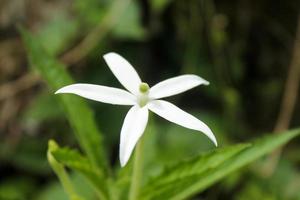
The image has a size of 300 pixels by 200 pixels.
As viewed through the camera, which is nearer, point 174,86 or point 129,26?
point 174,86

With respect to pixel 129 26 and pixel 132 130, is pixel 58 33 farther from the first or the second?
pixel 132 130

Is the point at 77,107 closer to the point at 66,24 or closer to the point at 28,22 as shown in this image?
the point at 66,24

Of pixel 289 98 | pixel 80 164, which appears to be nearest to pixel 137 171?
pixel 80 164

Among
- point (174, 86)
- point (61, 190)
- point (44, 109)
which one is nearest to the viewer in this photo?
point (174, 86)

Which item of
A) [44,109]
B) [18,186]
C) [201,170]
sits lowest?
[201,170]

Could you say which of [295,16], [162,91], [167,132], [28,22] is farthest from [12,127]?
[162,91]

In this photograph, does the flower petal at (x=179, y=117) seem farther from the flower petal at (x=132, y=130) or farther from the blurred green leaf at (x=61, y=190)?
the blurred green leaf at (x=61, y=190)

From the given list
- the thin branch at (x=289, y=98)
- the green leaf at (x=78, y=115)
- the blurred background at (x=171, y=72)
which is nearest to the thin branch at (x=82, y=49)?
the blurred background at (x=171, y=72)

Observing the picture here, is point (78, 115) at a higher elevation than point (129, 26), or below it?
below
